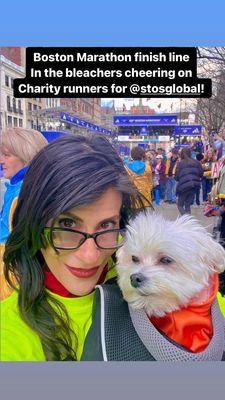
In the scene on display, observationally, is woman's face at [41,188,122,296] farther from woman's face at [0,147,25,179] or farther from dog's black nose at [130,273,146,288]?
woman's face at [0,147,25,179]

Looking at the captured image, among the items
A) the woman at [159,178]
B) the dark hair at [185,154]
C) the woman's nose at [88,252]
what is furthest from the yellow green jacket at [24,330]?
the dark hair at [185,154]

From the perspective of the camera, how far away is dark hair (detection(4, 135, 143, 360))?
116 cm

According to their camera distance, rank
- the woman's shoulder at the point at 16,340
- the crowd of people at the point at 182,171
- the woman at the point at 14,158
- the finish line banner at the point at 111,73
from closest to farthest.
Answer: the woman's shoulder at the point at 16,340
the woman at the point at 14,158
the finish line banner at the point at 111,73
the crowd of people at the point at 182,171

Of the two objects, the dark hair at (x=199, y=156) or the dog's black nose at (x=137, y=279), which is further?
the dark hair at (x=199, y=156)

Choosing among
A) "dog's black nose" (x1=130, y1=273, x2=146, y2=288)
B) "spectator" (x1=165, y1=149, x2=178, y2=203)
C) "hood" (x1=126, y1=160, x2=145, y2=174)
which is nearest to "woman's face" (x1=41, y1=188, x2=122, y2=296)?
"dog's black nose" (x1=130, y1=273, x2=146, y2=288)

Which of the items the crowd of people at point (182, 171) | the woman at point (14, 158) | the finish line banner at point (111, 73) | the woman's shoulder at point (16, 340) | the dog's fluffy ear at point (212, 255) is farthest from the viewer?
the crowd of people at point (182, 171)

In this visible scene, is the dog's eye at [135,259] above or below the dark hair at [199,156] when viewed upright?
below

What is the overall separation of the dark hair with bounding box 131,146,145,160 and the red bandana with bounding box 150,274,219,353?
0.55m

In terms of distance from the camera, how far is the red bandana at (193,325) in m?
1.24

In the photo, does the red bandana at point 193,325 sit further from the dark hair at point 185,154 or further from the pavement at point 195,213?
the dark hair at point 185,154

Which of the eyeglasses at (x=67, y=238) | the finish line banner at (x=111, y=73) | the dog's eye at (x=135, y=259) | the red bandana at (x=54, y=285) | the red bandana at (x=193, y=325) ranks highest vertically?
the finish line banner at (x=111, y=73)

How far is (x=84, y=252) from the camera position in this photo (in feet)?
3.95

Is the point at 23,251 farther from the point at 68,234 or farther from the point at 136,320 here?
the point at 136,320

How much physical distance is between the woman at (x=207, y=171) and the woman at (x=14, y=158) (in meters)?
0.69
